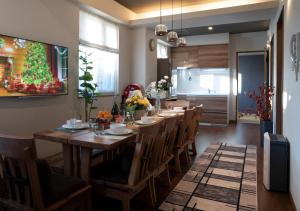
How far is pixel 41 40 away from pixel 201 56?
5583mm

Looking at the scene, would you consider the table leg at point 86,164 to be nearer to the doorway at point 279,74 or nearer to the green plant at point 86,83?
the green plant at point 86,83

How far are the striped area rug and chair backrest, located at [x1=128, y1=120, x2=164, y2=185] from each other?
0.53 meters

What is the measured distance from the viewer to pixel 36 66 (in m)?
3.46

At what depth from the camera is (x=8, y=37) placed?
3072 mm

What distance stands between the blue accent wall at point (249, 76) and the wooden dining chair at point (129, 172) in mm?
8736

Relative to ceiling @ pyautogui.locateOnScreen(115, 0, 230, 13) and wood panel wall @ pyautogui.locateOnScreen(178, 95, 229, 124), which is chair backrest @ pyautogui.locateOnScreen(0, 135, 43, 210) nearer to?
ceiling @ pyautogui.locateOnScreen(115, 0, 230, 13)

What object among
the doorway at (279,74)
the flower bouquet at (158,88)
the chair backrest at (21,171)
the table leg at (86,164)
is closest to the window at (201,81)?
the doorway at (279,74)

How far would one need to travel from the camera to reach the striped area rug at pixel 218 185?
8.29 feet

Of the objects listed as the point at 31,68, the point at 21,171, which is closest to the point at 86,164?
the point at 21,171

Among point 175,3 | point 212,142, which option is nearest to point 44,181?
point 212,142

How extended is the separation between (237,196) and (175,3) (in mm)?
4147

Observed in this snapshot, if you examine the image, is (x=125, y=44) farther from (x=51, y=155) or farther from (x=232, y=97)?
(x=232, y=97)

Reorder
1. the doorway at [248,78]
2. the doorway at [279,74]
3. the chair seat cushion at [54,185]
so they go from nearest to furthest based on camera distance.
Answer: the chair seat cushion at [54,185] < the doorway at [279,74] < the doorway at [248,78]

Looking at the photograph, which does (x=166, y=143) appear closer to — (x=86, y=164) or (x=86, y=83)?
(x=86, y=164)
